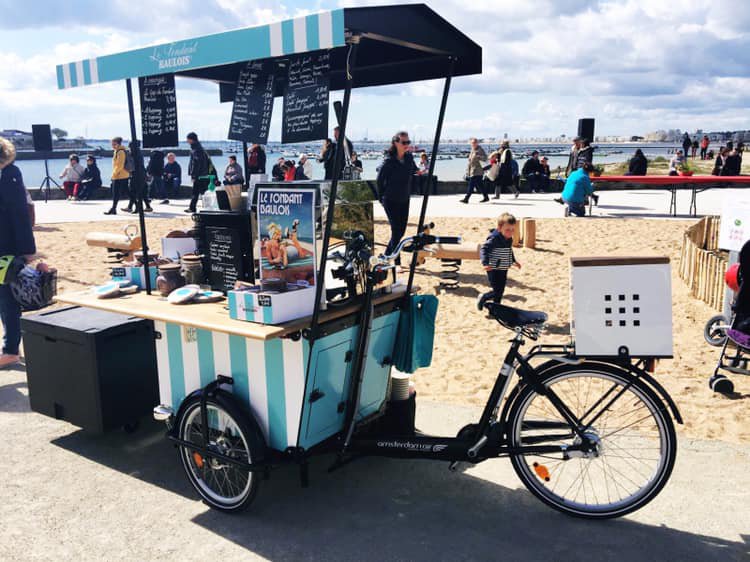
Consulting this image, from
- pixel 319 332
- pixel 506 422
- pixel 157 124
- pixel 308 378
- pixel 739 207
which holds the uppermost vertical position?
pixel 157 124

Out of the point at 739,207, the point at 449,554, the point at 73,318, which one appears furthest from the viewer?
the point at 739,207

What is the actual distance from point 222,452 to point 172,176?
1861 cm

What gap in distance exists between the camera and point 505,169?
18828 mm

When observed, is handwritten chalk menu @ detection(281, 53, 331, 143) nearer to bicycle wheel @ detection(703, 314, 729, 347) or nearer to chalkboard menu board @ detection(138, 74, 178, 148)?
chalkboard menu board @ detection(138, 74, 178, 148)

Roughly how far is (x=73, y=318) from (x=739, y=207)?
573 centimetres

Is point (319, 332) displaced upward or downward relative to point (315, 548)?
upward

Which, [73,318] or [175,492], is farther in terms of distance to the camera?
[73,318]

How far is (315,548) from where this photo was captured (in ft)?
10.4

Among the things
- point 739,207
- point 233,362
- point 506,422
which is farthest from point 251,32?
point 739,207

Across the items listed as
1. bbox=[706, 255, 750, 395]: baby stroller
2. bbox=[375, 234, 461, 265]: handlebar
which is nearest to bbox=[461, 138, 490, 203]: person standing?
bbox=[706, 255, 750, 395]: baby stroller

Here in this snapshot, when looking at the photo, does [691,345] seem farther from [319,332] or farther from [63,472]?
[63,472]

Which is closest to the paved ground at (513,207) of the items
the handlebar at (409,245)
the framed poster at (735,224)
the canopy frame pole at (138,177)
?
the framed poster at (735,224)

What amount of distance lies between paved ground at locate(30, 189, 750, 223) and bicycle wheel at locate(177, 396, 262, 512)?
12127mm

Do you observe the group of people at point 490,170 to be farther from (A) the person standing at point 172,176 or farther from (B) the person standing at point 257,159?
(A) the person standing at point 172,176
